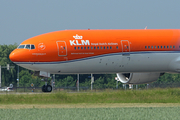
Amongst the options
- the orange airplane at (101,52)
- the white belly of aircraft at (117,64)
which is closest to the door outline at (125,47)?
the orange airplane at (101,52)

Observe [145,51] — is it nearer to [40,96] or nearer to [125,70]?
[125,70]

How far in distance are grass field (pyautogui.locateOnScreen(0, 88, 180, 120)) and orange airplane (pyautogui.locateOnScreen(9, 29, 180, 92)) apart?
9.74ft

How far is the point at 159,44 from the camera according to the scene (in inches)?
1251

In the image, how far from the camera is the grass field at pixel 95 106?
56.9 ft

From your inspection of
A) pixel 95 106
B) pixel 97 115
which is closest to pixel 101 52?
pixel 95 106

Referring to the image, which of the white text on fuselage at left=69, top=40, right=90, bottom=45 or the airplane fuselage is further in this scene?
the white text on fuselage at left=69, top=40, right=90, bottom=45

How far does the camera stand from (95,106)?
902 inches

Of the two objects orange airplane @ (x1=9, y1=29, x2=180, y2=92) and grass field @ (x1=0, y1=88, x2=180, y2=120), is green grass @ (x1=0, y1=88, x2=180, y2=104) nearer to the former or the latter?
grass field @ (x1=0, y1=88, x2=180, y2=120)

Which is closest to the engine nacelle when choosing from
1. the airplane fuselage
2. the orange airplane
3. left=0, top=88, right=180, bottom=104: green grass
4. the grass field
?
the orange airplane

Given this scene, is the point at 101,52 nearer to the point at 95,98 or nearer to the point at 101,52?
the point at 101,52

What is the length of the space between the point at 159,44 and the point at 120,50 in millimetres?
3511

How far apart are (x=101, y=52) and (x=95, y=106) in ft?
26.9

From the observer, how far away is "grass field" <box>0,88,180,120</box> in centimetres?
1734

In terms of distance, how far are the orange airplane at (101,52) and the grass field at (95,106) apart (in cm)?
297
